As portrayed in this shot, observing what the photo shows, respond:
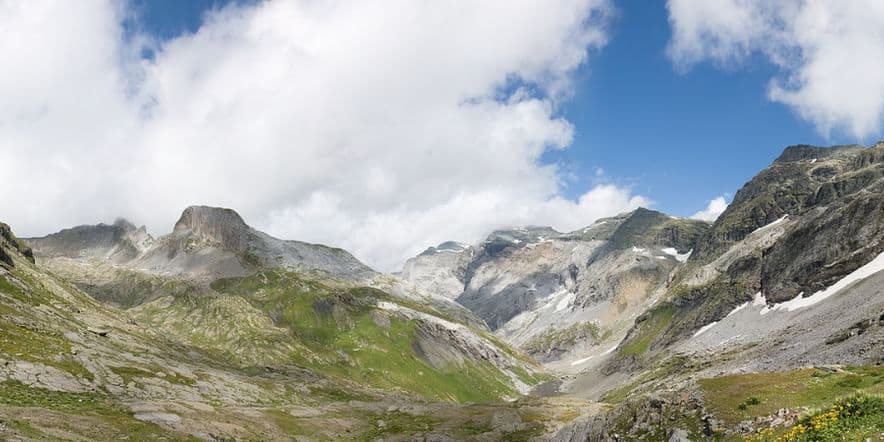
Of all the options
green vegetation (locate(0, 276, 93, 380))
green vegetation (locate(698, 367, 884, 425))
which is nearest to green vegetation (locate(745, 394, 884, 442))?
green vegetation (locate(698, 367, 884, 425))

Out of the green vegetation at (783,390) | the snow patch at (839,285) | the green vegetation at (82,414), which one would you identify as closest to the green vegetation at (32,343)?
the green vegetation at (82,414)

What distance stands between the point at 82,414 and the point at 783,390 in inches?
3017

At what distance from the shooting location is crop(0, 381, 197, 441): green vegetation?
5628cm

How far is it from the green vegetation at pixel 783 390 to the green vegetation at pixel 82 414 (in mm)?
60345

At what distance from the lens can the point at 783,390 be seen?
3519 centimetres

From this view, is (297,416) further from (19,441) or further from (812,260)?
(812,260)

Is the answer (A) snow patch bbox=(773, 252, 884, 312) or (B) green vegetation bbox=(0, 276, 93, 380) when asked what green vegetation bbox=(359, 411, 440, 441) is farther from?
(A) snow patch bbox=(773, 252, 884, 312)

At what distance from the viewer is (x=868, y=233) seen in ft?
555

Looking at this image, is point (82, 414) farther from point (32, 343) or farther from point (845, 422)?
point (845, 422)

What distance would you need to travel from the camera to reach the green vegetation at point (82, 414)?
56.3 m

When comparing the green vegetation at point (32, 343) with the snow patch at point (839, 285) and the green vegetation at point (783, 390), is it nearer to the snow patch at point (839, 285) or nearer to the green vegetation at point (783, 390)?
the green vegetation at point (783, 390)

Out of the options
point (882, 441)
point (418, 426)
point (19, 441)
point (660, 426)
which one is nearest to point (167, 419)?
point (19, 441)

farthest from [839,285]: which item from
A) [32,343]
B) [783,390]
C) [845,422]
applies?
[32,343]

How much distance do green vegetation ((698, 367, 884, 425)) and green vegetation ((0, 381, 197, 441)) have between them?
60.3m
